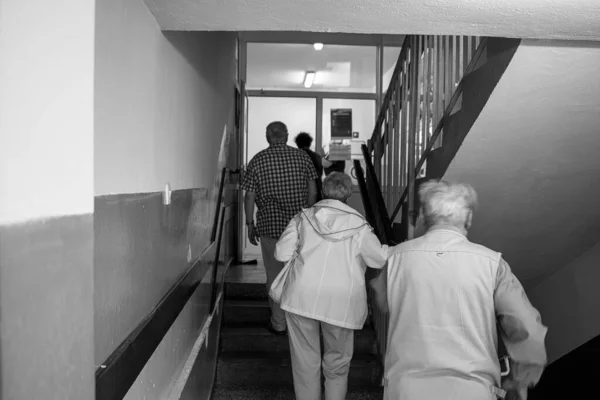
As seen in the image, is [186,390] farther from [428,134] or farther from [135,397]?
[428,134]

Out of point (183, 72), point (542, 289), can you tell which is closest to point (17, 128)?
point (183, 72)

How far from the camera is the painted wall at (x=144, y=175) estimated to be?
152 cm

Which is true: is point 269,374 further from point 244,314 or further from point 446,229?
point 446,229

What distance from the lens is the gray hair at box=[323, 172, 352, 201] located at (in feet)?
10.9

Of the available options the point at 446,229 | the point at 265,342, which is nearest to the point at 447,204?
the point at 446,229

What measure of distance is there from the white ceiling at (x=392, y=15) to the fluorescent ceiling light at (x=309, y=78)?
657 cm

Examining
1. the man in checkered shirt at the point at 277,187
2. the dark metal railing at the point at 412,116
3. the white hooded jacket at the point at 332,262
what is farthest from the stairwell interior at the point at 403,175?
the man in checkered shirt at the point at 277,187

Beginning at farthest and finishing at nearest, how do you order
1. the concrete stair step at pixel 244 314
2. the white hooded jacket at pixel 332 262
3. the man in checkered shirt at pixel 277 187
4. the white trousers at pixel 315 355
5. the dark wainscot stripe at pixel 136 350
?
the concrete stair step at pixel 244 314
the man in checkered shirt at pixel 277 187
the white trousers at pixel 315 355
the white hooded jacket at pixel 332 262
the dark wainscot stripe at pixel 136 350

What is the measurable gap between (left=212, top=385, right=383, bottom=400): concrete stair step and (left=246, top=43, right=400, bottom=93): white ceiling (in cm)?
506

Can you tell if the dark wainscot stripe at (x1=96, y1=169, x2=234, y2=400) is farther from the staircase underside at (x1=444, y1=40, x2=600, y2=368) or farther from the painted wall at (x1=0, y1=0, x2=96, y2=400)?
the staircase underside at (x1=444, y1=40, x2=600, y2=368)

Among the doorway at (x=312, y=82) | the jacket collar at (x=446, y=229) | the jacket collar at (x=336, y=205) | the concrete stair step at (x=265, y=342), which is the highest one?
the doorway at (x=312, y=82)

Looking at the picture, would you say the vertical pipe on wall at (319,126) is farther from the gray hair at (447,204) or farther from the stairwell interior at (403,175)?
the gray hair at (447,204)

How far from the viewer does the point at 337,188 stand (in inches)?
131

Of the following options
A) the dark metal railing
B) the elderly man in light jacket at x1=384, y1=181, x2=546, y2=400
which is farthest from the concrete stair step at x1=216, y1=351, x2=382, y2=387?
the elderly man in light jacket at x1=384, y1=181, x2=546, y2=400
